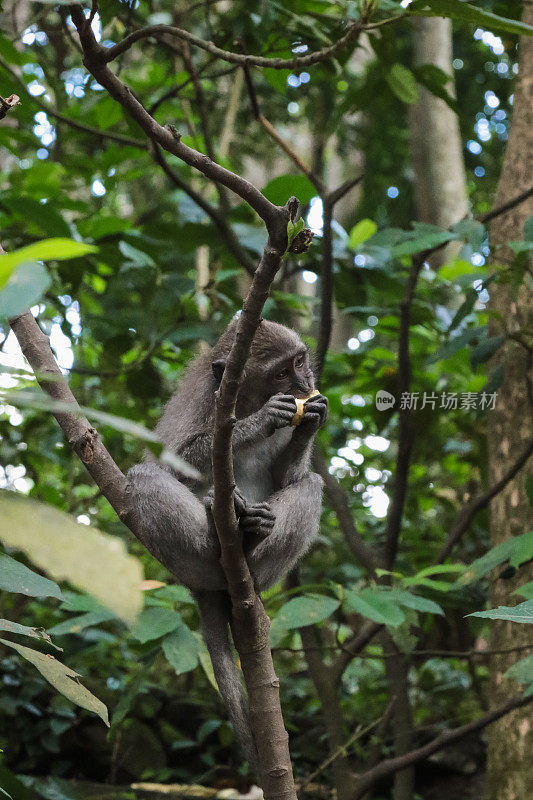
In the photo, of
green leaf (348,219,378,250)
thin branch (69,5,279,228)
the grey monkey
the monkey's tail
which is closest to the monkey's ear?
the grey monkey

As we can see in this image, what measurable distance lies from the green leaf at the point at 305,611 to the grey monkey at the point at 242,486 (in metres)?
0.21

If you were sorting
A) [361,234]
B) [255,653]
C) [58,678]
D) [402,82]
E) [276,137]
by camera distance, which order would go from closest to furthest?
[58,678], [255,653], [402,82], [276,137], [361,234]

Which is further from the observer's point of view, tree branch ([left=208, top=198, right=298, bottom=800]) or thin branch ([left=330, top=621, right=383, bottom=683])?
thin branch ([left=330, top=621, right=383, bottom=683])

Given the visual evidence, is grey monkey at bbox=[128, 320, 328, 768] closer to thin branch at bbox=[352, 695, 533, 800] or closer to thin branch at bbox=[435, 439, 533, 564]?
thin branch at bbox=[352, 695, 533, 800]

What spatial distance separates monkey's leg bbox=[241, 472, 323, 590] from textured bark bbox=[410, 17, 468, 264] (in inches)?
253

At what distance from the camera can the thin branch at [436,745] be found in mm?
4246

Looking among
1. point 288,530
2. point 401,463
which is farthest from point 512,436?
point 288,530

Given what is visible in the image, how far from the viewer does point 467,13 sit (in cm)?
270

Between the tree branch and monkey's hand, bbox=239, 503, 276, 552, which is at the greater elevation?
monkey's hand, bbox=239, 503, 276, 552

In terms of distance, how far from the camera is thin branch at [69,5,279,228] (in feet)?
6.35

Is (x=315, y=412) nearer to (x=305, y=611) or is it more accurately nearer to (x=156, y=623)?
(x=305, y=611)

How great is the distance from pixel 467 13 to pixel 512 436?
3198 millimetres

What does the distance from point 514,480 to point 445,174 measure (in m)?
5.70
